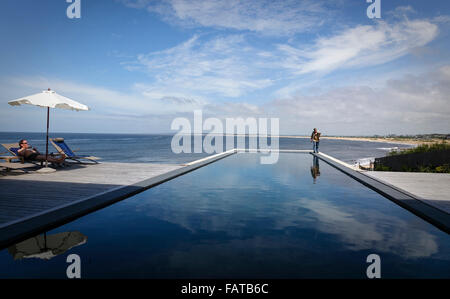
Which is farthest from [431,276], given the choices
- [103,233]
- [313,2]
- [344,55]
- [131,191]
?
[344,55]

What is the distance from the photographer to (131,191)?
20.7ft

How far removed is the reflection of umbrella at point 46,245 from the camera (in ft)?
10.5

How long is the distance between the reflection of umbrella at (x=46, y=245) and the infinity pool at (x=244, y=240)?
3 cm

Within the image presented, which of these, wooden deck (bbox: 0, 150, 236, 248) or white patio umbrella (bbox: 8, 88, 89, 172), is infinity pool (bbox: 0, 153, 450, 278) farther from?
white patio umbrella (bbox: 8, 88, 89, 172)

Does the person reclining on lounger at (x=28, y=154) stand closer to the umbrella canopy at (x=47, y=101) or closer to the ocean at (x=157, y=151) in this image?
the ocean at (x=157, y=151)

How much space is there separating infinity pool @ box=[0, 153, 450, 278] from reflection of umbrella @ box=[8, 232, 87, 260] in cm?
3

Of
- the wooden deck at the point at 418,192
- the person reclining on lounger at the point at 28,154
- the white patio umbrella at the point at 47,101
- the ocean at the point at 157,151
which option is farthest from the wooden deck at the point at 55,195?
the wooden deck at the point at 418,192

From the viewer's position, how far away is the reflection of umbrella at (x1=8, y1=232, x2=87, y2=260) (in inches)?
126

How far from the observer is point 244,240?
150 inches

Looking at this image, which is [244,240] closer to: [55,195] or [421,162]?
[55,195]

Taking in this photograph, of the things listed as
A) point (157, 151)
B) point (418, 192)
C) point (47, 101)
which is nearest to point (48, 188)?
point (47, 101)

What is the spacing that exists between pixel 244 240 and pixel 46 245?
2.66 m
